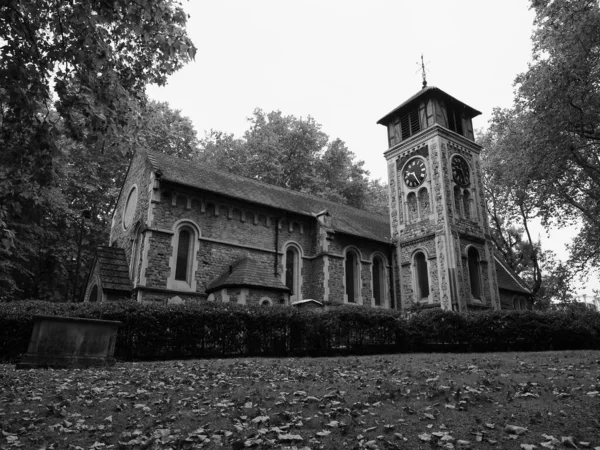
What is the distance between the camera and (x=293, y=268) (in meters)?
21.3

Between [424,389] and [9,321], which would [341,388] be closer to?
[424,389]

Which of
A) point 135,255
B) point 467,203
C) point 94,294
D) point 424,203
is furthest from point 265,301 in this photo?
point 467,203

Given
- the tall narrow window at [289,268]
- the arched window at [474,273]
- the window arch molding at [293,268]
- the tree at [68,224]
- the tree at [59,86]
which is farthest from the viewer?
the arched window at [474,273]

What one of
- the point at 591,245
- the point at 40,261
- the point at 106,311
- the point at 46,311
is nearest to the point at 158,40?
the point at 106,311

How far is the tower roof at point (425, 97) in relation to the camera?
25.4 meters

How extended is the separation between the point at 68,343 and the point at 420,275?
18604 mm

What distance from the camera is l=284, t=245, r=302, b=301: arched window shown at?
68.2ft

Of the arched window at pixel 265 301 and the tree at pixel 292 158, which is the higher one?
the tree at pixel 292 158

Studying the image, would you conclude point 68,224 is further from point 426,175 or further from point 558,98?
point 558,98

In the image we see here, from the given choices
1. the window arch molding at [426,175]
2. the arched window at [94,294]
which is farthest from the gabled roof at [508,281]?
the arched window at [94,294]

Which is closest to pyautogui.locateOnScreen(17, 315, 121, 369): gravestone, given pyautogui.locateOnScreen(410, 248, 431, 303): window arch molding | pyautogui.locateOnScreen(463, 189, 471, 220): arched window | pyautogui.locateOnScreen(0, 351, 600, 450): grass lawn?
pyautogui.locateOnScreen(0, 351, 600, 450): grass lawn

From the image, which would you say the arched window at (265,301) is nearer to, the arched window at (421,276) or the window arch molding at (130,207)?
the window arch molding at (130,207)

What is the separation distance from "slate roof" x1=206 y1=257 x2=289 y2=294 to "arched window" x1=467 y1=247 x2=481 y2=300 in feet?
37.9

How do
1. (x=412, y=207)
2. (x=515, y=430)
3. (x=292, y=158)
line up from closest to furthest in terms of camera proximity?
(x=515, y=430), (x=412, y=207), (x=292, y=158)
